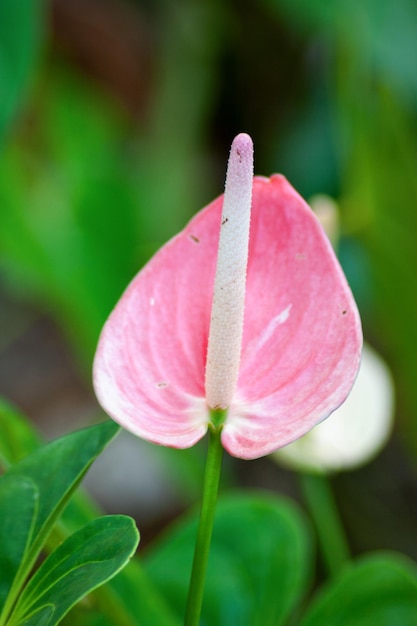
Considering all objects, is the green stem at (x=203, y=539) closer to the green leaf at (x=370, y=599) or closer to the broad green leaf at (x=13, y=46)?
the green leaf at (x=370, y=599)

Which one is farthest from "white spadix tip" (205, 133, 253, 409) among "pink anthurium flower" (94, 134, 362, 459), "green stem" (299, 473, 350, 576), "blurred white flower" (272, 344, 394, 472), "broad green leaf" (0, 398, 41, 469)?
"green stem" (299, 473, 350, 576)

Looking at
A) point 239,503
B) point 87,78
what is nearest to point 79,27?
point 87,78

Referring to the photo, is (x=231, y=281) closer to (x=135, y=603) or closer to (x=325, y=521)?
(x=135, y=603)

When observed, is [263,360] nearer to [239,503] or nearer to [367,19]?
[239,503]

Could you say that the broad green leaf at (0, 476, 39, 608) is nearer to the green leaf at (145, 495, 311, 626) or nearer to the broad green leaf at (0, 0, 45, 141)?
the green leaf at (145, 495, 311, 626)

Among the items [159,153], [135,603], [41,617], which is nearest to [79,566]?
[41,617]
